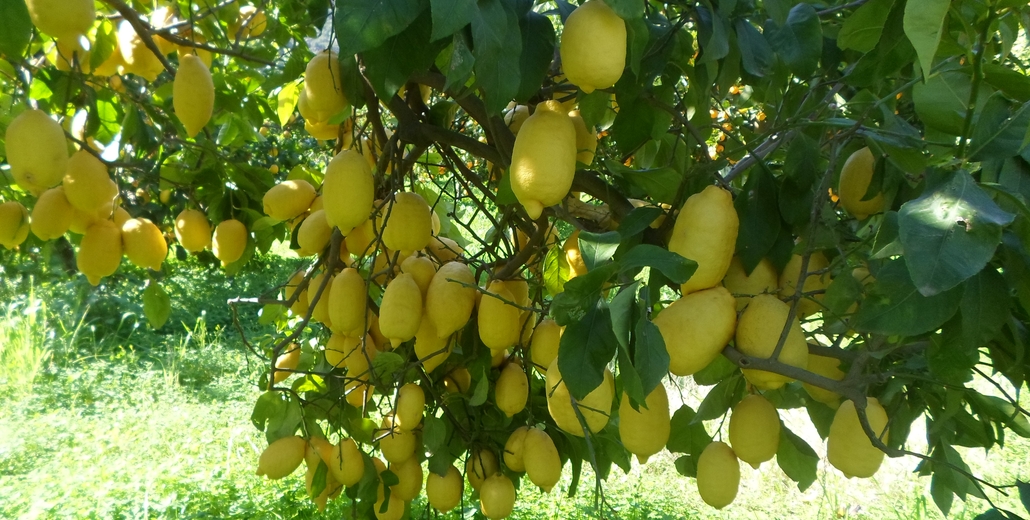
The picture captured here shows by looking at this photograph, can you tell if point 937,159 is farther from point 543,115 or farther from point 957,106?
point 543,115

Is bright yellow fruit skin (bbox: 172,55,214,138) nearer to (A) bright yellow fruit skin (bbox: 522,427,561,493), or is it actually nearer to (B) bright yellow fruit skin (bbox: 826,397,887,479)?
(A) bright yellow fruit skin (bbox: 522,427,561,493)

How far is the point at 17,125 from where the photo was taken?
100 centimetres

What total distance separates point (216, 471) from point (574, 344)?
8.73 feet

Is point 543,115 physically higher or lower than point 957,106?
higher

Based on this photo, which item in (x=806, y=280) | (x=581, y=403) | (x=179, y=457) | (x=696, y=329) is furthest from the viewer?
(x=179, y=457)

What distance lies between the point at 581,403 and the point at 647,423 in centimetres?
9

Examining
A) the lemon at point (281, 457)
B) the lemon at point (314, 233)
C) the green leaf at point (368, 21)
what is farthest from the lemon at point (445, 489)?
the green leaf at point (368, 21)

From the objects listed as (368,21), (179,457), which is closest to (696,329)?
(368,21)

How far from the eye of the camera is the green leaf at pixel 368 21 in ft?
1.83

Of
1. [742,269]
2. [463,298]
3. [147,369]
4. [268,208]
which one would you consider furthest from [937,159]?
[147,369]

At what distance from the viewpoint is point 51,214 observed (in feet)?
3.93

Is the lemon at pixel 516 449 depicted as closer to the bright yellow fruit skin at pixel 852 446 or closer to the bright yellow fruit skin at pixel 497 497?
the bright yellow fruit skin at pixel 497 497

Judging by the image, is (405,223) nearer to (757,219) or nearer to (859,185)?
(757,219)

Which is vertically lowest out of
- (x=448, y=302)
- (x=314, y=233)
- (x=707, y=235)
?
(x=707, y=235)
